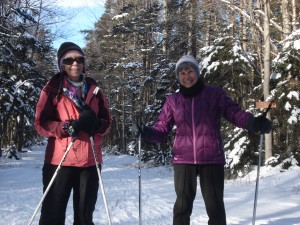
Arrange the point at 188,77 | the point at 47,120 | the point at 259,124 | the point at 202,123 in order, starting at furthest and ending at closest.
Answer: the point at 188,77, the point at 202,123, the point at 259,124, the point at 47,120

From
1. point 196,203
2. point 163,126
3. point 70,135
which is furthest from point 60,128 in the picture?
point 196,203

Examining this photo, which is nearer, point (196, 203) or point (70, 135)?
point (70, 135)

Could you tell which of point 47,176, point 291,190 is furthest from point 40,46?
point 47,176

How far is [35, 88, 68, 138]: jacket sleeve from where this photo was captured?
10.8ft

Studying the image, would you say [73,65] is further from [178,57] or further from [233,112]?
[178,57]

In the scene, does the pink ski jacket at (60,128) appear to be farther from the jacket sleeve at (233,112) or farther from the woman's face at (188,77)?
the jacket sleeve at (233,112)

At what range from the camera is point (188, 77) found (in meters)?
3.88

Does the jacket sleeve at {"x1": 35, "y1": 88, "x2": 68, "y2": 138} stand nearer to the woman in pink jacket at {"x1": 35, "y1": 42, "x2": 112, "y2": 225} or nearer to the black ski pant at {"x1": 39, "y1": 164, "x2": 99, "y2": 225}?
the woman in pink jacket at {"x1": 35, "y1": 42, "x2": 112, "y2": 225}

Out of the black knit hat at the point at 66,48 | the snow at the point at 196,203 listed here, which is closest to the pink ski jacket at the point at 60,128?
the black knit hat at the point at 66,48

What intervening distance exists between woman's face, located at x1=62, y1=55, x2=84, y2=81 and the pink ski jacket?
0.34 ft

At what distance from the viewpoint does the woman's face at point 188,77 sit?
3867 millimetres

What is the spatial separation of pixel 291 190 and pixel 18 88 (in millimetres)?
13610

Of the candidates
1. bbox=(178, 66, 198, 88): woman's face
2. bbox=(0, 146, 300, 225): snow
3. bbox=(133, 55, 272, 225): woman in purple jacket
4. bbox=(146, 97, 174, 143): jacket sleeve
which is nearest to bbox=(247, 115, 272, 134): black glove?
bbox=(133, 55, 272, 225): woman in purple jacket

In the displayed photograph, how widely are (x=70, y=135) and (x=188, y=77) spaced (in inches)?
51.9
